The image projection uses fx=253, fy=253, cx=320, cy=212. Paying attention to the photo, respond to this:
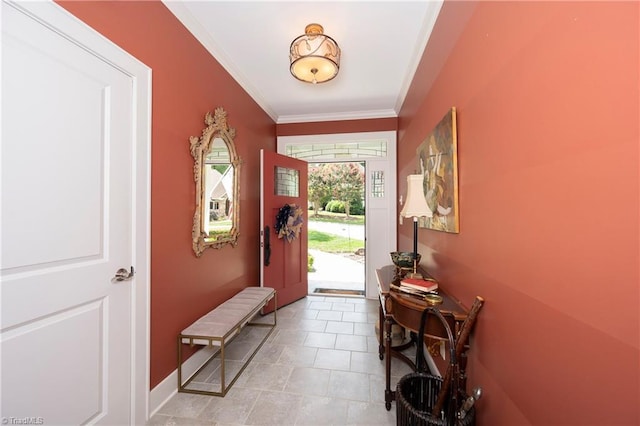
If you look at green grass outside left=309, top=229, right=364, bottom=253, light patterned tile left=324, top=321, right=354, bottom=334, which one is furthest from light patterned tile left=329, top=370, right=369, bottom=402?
green grass outside left=309, top=229, right=364, bottom=253

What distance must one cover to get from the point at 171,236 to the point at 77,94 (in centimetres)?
98

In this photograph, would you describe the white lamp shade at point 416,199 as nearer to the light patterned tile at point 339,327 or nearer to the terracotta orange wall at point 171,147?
the terracotta orange wall at point 171,147

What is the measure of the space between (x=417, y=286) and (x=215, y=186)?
6.35 ft

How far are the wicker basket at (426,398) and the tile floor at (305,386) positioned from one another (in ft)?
1.08

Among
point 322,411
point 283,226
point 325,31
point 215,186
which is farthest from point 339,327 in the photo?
point 325,31

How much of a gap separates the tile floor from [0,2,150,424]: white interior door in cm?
45

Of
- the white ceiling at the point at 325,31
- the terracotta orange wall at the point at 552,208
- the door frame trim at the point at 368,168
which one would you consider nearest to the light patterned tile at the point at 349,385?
the terracotta orange wall at the point at 552,208

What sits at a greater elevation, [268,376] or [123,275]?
[123,275]

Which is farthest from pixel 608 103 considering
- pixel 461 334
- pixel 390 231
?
pixel 390 231

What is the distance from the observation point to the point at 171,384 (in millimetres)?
1852

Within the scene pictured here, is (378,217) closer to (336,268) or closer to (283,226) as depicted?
(283,226)

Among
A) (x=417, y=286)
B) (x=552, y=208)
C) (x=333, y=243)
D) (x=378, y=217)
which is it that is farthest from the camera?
(x=333, y=243)

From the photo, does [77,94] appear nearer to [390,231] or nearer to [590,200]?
[590,200]

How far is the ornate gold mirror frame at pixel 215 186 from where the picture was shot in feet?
6.99
